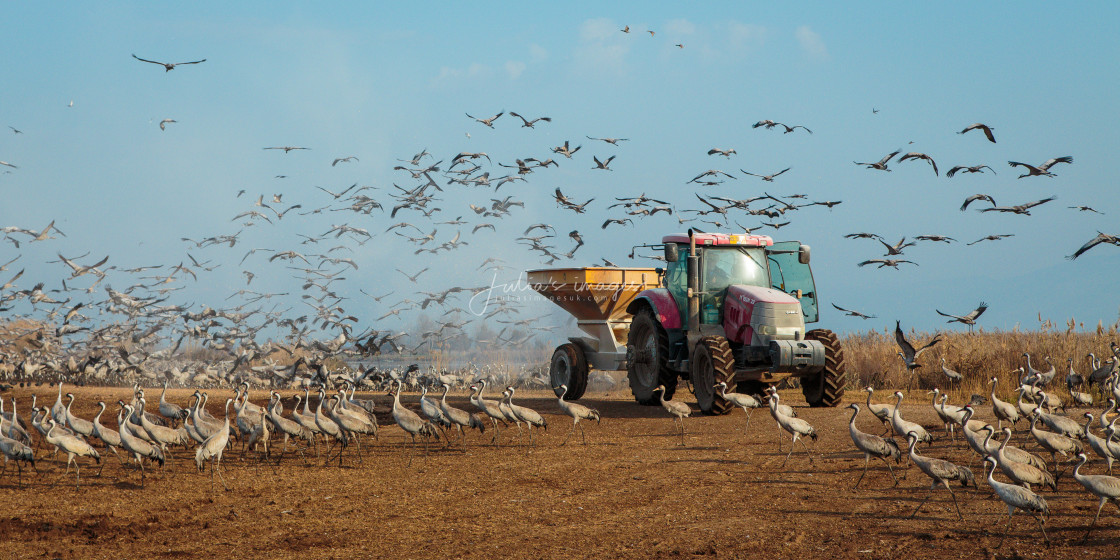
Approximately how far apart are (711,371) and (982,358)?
39.3ft

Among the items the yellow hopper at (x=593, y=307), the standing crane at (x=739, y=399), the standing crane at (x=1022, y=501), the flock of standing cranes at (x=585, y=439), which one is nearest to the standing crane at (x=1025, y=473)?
the flock of standing cranes at (x=585, y=439)

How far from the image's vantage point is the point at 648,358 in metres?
17.7

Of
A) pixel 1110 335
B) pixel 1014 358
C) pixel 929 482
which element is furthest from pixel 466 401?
pixel 1110 335

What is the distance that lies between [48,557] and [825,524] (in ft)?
22.2

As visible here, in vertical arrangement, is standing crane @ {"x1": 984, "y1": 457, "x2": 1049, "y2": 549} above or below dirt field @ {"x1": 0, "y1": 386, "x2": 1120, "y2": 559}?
above

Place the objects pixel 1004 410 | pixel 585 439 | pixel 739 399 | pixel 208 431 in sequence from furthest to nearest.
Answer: pixel 585 439, pixel 739 399, pixel 1004 410, pixel 208 431

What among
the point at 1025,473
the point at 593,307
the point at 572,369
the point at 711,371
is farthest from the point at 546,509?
the point at 593,307

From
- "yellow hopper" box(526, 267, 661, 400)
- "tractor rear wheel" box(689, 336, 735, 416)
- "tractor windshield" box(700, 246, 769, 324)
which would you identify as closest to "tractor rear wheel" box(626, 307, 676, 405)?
"yellow hopper" box(526, 267, 661, 400)

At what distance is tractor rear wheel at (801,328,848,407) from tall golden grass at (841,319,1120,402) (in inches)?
239

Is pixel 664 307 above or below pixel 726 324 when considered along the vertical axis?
above

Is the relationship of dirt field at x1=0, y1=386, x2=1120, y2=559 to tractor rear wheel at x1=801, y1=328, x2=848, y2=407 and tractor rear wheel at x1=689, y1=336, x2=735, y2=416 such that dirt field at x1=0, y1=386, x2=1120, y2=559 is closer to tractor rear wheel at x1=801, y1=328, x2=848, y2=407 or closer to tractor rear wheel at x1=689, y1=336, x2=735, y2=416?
tractor rear wheel at x1=689, y1=336, x2=735, y2=416

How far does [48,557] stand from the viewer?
7.54 metres

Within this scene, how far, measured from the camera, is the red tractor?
599 inches

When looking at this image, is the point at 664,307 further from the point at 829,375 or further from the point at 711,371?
the point at 829,375
